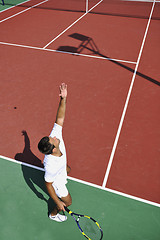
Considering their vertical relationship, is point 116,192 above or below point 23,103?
below

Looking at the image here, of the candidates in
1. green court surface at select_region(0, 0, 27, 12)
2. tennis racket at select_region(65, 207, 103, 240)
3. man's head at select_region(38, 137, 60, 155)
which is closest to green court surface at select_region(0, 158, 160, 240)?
tennis racket at select_region(65, 207, 103, 240)

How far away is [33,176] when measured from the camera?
530 cm

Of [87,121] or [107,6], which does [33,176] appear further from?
[107,6]

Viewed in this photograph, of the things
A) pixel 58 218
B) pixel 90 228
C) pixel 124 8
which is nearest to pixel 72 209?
pixel 58 218

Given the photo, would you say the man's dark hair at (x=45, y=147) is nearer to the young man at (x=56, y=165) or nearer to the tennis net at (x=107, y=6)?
the young man at (x=56, y=165)

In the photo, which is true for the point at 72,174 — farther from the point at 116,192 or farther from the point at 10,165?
the point at 10,165

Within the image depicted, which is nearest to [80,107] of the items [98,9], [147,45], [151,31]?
[147,45]

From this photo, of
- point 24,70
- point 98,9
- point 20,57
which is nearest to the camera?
point 24,70

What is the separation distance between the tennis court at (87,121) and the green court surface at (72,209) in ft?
0.07

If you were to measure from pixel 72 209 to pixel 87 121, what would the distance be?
9.73 feet

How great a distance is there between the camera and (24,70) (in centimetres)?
948

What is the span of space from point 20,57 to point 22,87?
2682 millimetres

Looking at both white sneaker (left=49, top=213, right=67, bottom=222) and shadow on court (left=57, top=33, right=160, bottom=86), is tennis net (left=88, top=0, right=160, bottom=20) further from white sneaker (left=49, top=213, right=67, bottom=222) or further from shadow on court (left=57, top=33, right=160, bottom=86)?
white sneaker (left=49, top=213, right=67, bottom=222)

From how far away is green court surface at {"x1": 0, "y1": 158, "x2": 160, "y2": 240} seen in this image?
4.27 meters
